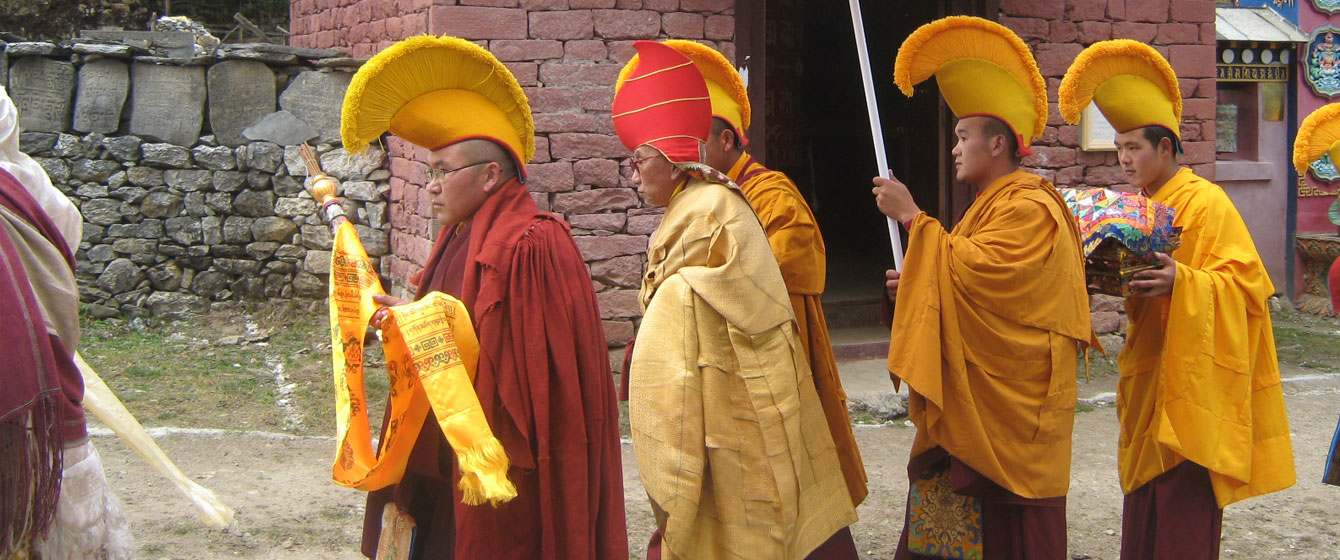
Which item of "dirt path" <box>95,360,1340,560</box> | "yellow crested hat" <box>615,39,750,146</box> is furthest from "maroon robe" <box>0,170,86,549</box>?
"yellow crested hat" <box>615,39,750,146</box>

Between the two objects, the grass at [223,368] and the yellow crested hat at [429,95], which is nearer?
the yellow crested hat at [429,95]

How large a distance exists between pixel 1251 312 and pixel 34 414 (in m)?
3.75

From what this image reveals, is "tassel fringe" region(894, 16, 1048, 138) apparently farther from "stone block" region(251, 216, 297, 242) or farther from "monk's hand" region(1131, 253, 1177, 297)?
"stone block" region(251, 216, 297, 242)

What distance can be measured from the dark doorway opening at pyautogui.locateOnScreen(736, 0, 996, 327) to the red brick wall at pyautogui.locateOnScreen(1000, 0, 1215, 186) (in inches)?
66.0

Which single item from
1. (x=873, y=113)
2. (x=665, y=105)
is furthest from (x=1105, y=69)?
(x=665, y=105)

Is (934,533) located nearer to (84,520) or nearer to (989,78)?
(989,78)

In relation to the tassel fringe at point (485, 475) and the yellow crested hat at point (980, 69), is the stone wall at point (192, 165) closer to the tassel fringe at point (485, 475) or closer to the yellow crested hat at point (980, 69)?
the yellow crested hat at point (980, 69)

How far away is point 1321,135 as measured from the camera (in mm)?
4238

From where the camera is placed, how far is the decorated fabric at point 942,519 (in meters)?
3.86

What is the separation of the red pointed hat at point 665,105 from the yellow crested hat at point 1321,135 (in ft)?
8.15

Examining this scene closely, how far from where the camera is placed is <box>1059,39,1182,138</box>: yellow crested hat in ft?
13.6

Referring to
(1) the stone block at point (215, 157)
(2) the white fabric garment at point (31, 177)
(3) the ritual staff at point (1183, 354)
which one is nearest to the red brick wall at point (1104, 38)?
(3) the ritual staff at point (1183, 354)

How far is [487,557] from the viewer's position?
284cm

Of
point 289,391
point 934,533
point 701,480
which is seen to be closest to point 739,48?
point 289,391
